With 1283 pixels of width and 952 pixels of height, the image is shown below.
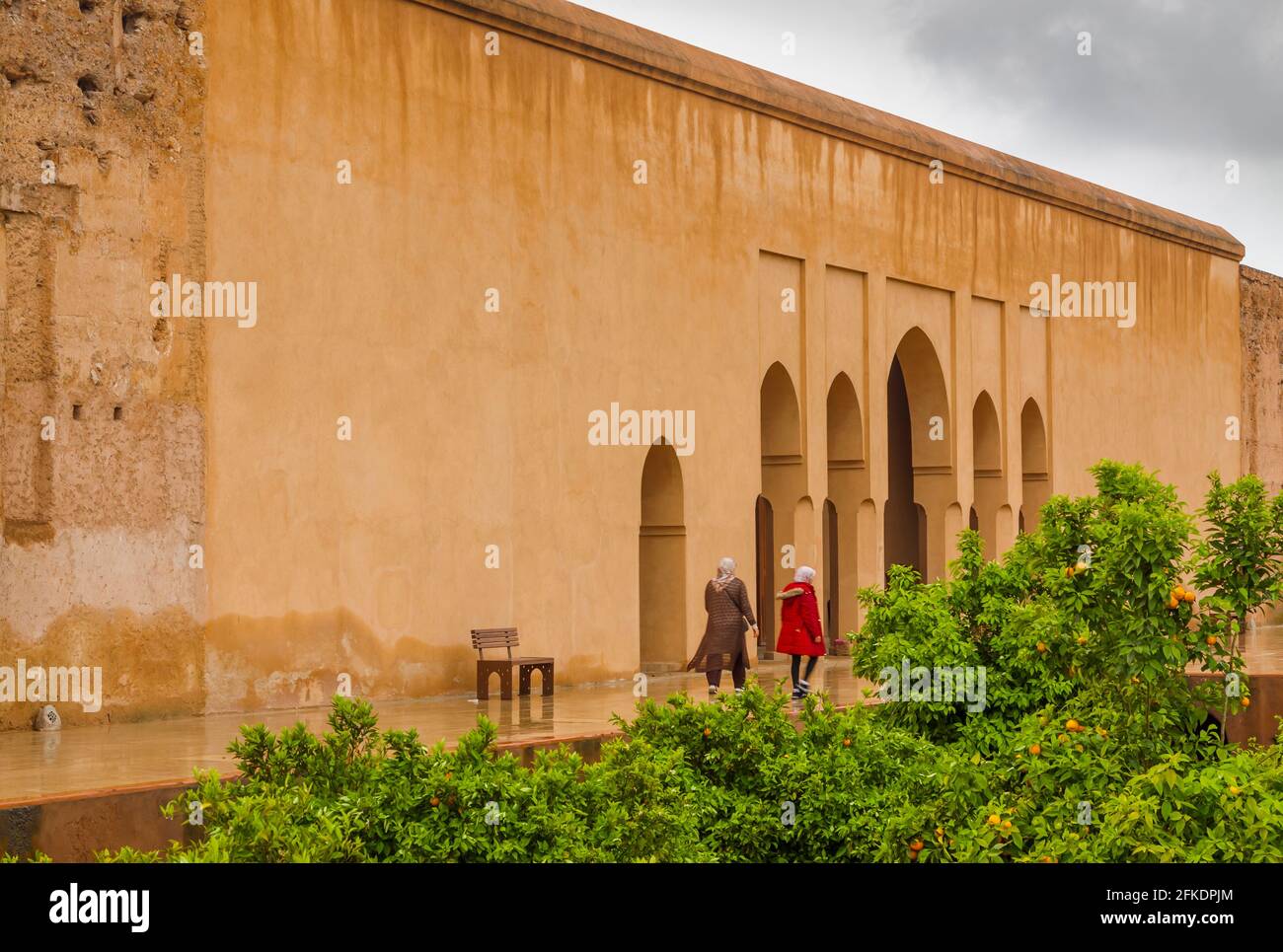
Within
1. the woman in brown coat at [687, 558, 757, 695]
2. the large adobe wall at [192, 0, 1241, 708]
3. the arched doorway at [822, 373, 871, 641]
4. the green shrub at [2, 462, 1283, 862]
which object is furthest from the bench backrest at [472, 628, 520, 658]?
the green shrub at [2, 462, 1283, 862]

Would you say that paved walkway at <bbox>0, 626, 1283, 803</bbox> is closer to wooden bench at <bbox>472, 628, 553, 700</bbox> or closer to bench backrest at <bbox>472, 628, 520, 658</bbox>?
wooden bench at <bbox>472, 628, 553, 700</bbox>

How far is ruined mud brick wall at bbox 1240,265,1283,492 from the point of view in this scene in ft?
101

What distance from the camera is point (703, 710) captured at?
7699 millimetres

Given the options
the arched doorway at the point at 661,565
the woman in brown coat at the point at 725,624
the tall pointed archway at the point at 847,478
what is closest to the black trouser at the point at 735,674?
the woman in brown coat at the point at 725,624

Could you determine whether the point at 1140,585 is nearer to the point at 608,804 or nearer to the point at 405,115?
the point at 608,804

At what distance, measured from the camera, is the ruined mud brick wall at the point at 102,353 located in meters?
11.9

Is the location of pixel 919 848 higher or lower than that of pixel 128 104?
lower

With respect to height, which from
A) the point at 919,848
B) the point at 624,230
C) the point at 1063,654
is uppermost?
the point at 624,230

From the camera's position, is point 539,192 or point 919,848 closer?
point 919,848

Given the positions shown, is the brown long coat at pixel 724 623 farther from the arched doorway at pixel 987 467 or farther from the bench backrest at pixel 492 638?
the arched doorway at pixel 987 467

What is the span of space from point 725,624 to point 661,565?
3.50 metres

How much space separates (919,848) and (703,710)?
1858 mm
